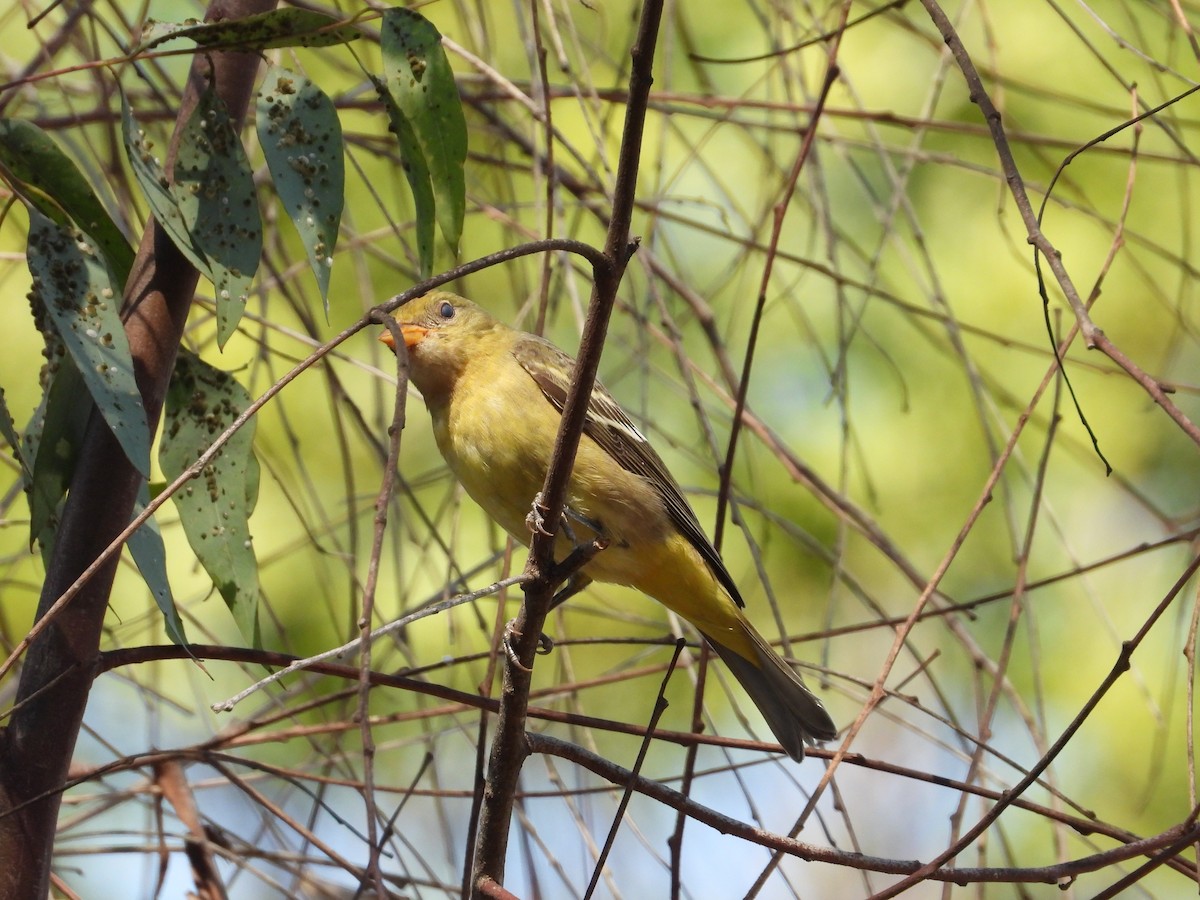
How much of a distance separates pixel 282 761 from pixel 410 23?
4.04 m

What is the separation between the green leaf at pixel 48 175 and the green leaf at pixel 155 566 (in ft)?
1.70

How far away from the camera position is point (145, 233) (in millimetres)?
2756

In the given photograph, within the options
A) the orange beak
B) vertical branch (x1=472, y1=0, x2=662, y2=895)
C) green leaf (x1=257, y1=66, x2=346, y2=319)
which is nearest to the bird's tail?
the orange beak

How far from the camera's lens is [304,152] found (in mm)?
2584

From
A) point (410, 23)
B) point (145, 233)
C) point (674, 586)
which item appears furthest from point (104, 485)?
point (674, 586)

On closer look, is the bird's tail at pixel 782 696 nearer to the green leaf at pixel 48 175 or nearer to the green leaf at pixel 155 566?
the green leaf at pixel 155 566

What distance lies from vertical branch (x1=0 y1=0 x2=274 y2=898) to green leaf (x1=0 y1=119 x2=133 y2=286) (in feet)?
0.40

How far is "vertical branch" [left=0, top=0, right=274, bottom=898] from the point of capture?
238 centimetres

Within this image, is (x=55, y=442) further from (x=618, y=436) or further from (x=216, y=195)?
(x=618, y=436)

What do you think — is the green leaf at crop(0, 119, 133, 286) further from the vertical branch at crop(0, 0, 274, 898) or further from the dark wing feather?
the dark wing feather

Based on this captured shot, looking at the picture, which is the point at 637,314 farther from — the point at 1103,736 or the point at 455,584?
the point at 1103,736

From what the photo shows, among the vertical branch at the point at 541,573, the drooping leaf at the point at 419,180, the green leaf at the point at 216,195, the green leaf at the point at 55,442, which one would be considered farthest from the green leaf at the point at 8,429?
the vertical branch at the point at 541,573

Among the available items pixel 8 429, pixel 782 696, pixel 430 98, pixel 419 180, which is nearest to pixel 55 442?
pixel 8 429

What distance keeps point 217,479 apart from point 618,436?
1476 millimetres
